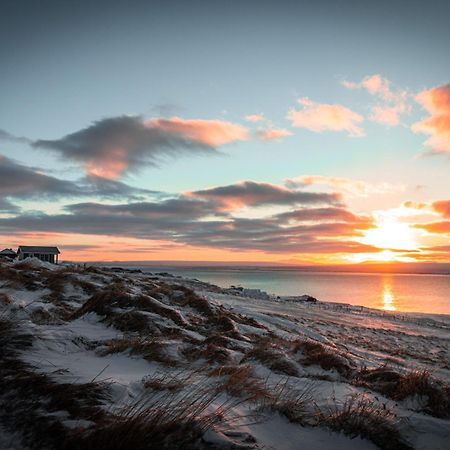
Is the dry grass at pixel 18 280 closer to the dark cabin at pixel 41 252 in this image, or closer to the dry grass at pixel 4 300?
the dry grass at pixel 4 300

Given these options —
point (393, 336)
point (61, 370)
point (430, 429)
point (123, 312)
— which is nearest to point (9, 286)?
point (123, 312)

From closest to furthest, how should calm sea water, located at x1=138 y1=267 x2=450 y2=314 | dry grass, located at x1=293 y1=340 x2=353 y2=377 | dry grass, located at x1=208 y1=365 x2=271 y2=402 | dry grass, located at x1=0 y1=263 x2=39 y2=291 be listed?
dry grass, located at x1=208 y1=365 x2=271 y2=402, dry grass, located at x1=293 y1=340 x2=353 y2=377, dry grass, located at x1=0 y1=263 x2=39 y2=291, calm sea water, located at x1=138 y1=267 x2=450 y2=314

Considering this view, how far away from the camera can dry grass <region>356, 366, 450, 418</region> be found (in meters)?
4.54

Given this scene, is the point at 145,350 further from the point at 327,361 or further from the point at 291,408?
the point at 327,361

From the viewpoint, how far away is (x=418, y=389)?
484 centimetres

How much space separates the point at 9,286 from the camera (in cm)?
1022

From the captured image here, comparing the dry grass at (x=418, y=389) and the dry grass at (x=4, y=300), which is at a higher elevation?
the dry grass at (x=4, y=300)

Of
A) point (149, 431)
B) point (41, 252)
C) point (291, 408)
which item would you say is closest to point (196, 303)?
point (291, 408)

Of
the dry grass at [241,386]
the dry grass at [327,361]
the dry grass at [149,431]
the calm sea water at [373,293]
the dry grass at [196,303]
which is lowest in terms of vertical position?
the calm sea water at [373,293]

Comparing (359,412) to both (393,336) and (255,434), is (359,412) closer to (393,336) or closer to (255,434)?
(255,434)

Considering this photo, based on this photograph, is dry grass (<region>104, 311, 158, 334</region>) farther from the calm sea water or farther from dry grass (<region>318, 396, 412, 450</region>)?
the calm sea water

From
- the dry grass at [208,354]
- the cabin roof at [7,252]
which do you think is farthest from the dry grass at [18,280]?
the cabin roof at [7,252]

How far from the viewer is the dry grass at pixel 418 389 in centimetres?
454

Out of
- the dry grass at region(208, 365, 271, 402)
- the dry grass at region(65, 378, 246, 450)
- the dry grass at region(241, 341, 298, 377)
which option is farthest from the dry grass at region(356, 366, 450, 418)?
the dry grass at region(65, 378, 246, 450)
